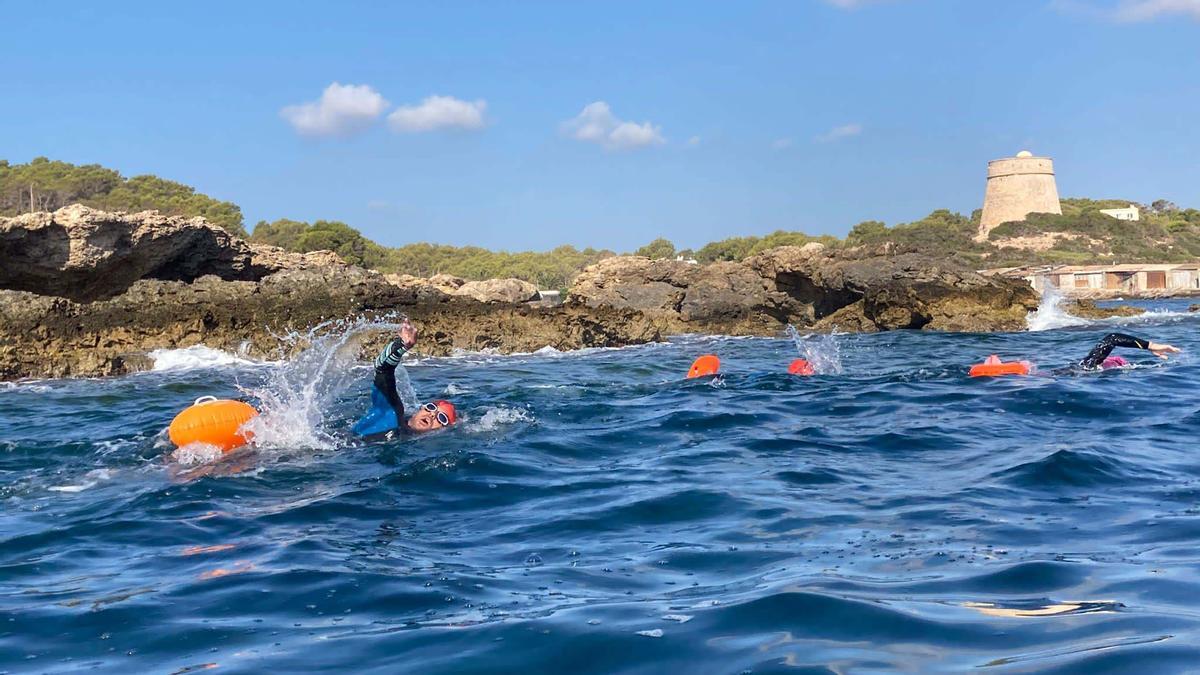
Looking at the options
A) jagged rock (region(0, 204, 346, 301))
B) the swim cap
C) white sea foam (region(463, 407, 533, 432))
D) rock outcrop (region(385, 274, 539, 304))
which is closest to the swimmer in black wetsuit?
white sea foam (region(463, 407, 533, 432))

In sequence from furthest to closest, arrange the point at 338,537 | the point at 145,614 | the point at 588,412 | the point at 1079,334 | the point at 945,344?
the point at 1079,334 < the point at 945,344 < the point at 588,412 < the point at 338,537 < the point at 145,614

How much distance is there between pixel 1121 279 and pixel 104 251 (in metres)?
68.0

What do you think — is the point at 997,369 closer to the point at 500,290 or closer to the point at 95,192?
the point at 500,290

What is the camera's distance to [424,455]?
373 inches

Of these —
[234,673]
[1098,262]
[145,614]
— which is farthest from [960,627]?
[1098,262]

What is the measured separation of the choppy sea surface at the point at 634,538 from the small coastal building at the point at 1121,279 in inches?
2474

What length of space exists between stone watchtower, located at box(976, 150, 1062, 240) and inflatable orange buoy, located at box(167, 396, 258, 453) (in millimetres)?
102673

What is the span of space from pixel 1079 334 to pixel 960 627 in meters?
23.5

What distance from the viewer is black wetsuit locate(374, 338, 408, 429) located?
1035 cm

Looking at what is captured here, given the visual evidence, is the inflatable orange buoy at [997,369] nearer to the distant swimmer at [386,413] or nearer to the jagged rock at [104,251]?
the distant swimmer at [386,413]

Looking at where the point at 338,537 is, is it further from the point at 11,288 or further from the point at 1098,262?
the point at 1098,262

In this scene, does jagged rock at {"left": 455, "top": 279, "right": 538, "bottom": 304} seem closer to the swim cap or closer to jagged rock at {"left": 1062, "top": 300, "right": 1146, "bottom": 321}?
jagged rock at {"left": 1062, "top": 300, "right": 1146, "bottom": 321}

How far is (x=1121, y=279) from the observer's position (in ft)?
239

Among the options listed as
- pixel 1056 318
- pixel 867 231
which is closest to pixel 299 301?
pixel 1056 318
